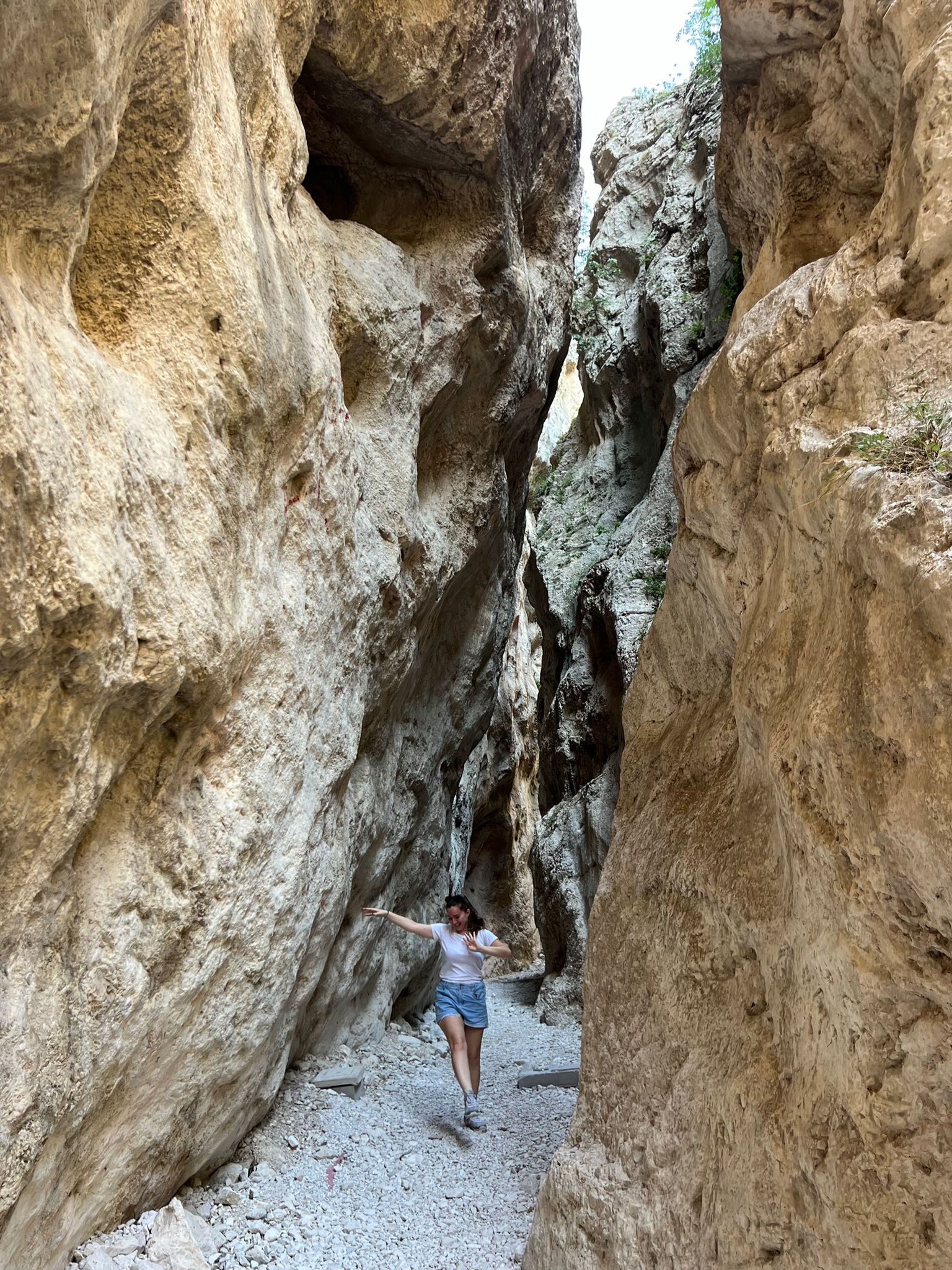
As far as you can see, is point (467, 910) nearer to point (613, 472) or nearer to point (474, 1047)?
point (474, 1047)

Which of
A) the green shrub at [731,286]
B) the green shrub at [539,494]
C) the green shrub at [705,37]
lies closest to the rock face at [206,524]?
the green shrub at [731,286]

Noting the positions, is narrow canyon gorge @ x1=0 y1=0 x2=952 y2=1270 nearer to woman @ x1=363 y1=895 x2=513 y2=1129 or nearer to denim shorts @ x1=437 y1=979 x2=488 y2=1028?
woman @ x1=363 y1=895 x2=513 y2=1129

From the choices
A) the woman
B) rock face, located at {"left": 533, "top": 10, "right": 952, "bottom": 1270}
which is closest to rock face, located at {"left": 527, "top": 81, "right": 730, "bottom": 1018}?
the woman

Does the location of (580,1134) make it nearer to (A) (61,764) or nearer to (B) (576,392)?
(A) (61,764)

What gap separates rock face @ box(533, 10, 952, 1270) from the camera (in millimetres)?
2811

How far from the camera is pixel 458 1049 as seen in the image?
6.26m

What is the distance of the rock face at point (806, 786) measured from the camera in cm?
281

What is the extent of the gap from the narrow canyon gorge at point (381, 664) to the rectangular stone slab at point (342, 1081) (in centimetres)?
9

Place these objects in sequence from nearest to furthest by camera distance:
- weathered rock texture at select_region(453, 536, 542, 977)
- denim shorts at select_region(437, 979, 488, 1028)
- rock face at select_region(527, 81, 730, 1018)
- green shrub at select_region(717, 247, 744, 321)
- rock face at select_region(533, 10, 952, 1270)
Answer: rock face at select_region(533, 10, 952, 1270) < denim shorts at select_region(437, 979, 488, 1028) < green shrub at select_region(717, 247, 744, 321) < rock face at select_region(527, 81, 730, 1018) < weathered rock texture at select_region(453, 536, 542, 977)

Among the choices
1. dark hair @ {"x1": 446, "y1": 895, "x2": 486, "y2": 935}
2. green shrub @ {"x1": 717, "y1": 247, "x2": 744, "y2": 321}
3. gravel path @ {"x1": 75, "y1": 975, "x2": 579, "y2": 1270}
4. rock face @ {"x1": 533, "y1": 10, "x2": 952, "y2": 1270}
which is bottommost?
gravel path @ {"x1": 75, "y1": 975, "x2": 579, "y2": 1270}

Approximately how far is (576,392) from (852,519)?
3312 centimetres

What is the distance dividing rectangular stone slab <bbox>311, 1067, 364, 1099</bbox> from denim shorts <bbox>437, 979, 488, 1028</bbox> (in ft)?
3.08

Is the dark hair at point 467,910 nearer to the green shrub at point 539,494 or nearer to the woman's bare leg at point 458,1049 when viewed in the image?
the woman's bare leg at point 458,1049

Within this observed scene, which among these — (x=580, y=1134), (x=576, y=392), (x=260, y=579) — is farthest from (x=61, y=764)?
(x=576, y=392)
